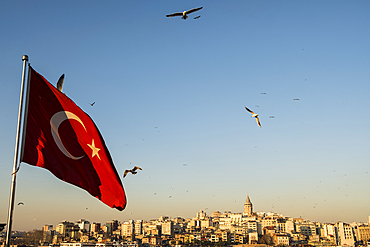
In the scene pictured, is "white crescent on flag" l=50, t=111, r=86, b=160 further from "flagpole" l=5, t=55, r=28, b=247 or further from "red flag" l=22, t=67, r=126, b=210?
"flagpole" l=5, t=55, r=28, b=247

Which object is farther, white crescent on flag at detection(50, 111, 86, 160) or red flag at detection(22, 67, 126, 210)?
white crescent on flag at detection(50, 111, 86, 160)

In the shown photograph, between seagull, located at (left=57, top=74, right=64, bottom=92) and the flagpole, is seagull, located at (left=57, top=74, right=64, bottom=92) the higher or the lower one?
the higher one

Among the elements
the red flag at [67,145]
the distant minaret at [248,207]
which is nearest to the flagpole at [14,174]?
the red flag at [67,145]

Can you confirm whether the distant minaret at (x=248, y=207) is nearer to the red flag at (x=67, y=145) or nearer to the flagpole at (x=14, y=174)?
the red flag at (x=67, y=145)

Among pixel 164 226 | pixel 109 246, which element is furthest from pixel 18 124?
pixel 164 226

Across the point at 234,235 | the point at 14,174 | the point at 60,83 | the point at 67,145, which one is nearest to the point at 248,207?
the point at 234,235

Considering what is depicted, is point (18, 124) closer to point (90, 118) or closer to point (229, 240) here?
point (90, 118)

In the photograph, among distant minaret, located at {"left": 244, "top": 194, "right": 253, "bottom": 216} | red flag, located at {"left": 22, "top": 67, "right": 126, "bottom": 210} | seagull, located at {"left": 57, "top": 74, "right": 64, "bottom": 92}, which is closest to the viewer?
red flag, located at {"left": 22, "top": 67, "right": 126, "bottom": 210}

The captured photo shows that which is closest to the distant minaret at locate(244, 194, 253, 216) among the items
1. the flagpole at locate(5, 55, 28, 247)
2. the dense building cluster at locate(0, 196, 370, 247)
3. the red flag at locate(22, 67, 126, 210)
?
the dense building cluster at locate(0, 196, 370, 247)
